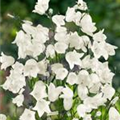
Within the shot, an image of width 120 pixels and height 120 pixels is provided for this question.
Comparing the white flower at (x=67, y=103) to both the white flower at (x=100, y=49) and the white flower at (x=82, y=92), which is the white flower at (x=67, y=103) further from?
the white flower at (x=100, y=49)

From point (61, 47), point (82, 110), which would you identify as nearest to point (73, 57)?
point (61, 47)

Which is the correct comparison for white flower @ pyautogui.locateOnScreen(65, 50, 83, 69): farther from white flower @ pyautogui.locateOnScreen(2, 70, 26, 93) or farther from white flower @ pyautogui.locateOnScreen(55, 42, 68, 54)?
white flower @ pyautogui.locateOnScreen(2, 70, 26, 93)

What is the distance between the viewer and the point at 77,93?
1.87 m

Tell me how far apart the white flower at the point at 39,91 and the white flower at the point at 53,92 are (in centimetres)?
1

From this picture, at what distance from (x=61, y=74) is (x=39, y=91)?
0.08 meters

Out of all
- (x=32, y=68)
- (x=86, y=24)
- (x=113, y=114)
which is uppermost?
(x=86, y=24)

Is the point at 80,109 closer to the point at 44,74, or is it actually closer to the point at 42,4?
the point at 44,74

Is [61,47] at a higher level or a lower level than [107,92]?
higher

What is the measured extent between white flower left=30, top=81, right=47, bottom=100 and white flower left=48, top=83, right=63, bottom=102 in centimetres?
1

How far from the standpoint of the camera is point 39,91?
179 cm

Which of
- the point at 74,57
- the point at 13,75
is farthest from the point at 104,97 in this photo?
the point at 13,75

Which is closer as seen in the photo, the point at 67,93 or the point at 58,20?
the point at 67,93

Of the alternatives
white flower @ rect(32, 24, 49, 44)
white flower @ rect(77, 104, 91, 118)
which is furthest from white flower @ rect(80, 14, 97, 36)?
white flower @ rect(77, 104, 91, 118)

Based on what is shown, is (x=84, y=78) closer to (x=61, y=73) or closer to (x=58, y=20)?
(x=61, y=73)
